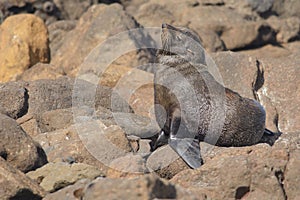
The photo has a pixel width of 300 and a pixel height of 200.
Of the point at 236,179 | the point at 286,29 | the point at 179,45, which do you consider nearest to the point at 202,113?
the point at 179,45

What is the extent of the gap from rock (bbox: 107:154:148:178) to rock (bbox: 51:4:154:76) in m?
6.63

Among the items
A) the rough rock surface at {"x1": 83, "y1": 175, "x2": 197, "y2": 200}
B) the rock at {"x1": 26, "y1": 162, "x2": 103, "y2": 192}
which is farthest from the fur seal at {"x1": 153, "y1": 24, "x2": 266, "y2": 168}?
the rough rock surface at {"x1": 83, "y1": 175, "x2": 197, "y2": 200}

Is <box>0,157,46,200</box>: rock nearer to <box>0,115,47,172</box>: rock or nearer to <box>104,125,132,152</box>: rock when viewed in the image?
<box>0,115,47,172</box>: rock

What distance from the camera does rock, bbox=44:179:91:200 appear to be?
19.4 feet

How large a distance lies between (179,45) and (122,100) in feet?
4.46

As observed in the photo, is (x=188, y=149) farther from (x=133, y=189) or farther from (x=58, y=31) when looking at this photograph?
(x=58, y=31)

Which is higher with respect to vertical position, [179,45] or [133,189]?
[133,189]

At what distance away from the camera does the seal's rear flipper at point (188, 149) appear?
24.6ft

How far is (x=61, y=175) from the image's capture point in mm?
6730

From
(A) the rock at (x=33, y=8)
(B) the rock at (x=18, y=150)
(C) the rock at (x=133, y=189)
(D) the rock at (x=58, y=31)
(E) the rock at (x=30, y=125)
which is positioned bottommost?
(D) the rock at (x=58, y=31)

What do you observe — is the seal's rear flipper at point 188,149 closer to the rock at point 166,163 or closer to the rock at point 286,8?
the rock at point 166,163

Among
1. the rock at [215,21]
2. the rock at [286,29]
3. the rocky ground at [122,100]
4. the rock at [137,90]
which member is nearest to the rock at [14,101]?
the rocky ground at [122,100]

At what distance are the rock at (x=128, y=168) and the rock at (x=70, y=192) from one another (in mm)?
737

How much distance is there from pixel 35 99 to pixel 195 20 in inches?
309
